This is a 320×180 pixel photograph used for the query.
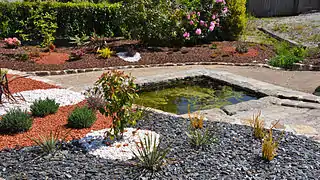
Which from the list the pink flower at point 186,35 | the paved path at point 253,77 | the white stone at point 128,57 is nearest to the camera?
the paved path at point 253,77

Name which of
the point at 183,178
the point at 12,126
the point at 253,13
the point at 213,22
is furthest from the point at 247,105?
the point at 253,13

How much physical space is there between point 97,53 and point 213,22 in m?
3.91

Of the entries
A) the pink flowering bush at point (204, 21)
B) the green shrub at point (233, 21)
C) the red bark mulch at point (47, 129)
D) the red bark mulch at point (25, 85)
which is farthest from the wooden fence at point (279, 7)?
the red bark mulch at point (47, 129)

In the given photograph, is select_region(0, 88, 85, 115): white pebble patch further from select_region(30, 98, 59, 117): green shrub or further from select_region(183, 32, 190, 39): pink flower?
select_region(183, 32, 190, 39): pink flower

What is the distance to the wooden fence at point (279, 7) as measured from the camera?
63.1 ft

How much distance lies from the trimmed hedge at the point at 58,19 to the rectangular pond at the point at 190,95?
5.44 metres

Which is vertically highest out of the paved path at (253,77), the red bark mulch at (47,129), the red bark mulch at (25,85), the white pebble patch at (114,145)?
the red bark mulch at (25,85)

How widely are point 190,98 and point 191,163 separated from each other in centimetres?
330

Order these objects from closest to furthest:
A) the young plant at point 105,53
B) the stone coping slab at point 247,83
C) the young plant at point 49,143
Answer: the young plant at point 49,143 → the stone coping slab at point 247,83 → the young plant at point 105,53

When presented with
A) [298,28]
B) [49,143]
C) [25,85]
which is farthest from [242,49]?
[49,143]

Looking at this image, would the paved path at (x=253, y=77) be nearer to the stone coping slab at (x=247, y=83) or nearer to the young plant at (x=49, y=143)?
the stone coping slab at (x=247, y=83)

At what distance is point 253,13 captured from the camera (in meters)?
19.0

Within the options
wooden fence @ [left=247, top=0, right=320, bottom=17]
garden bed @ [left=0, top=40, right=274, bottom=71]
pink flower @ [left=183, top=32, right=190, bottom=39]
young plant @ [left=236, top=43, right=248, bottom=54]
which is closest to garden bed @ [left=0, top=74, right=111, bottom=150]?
garden bed @ [left=0, top=40, right=274, bottom=71]

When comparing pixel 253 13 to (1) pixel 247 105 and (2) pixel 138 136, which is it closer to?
(1) pixel 247 105
